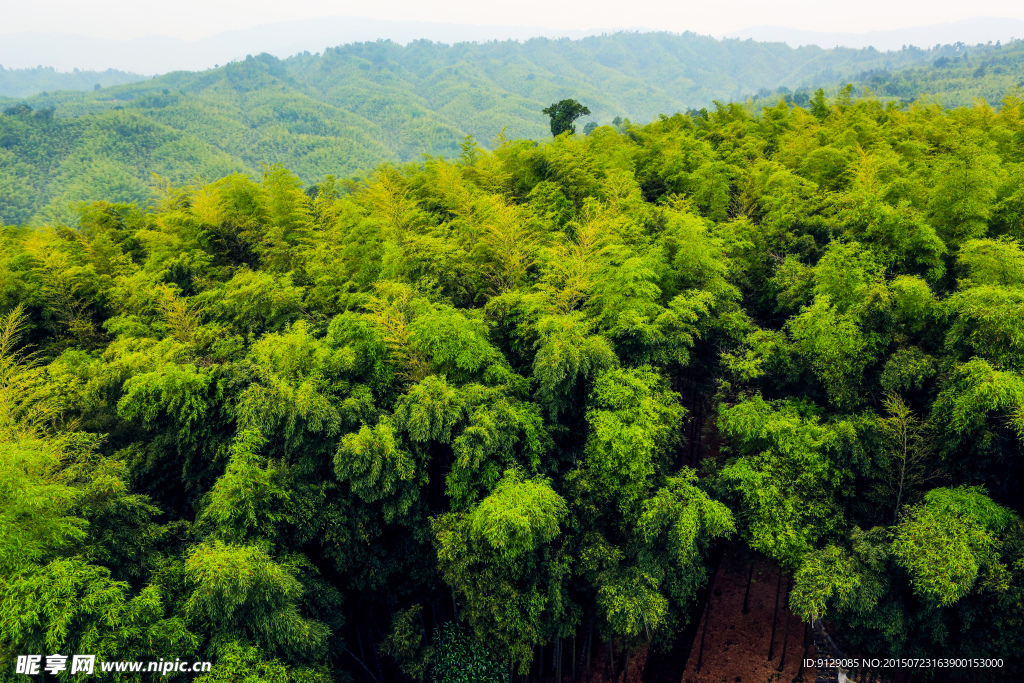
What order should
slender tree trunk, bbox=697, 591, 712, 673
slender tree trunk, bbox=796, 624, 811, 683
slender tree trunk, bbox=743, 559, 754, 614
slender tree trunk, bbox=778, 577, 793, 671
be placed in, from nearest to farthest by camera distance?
1. slender tree trunk, bbox=796, 624, 811, 683
2. slender tree trunk, bbox=778, 577, 793, 671
3. slender tree trunk, bbox=697, 591, 712, 673
4. slender tree trunk, bbox=743, 559, 754, 614

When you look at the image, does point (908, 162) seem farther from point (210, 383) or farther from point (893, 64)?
point (893, 64)

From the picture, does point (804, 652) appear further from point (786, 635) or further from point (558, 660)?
point (558, 660)

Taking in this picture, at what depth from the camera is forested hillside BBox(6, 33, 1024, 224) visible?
64.6m

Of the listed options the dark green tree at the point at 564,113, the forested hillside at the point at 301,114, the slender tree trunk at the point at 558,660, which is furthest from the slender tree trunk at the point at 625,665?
the dark green tree at the point at 564,113

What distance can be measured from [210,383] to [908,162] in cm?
1677

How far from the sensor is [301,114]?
10375cm

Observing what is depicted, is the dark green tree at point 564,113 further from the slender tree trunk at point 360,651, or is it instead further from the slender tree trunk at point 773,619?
the slender tree trunk at point 360,651

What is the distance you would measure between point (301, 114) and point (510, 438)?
4490 inches

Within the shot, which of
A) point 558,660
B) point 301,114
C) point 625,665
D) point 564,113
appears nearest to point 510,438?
point 558,660

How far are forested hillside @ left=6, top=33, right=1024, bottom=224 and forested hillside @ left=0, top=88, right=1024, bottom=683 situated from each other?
33.0 ft

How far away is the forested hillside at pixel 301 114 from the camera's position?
64562mm

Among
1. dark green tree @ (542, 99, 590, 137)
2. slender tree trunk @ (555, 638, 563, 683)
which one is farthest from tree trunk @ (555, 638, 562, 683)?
dark green tree @ (542, 99, 590, 137)

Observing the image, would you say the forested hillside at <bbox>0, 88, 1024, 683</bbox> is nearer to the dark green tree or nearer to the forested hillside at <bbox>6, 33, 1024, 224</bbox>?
the forested hillside at <bbox>6, 33, 1024, 224</bbox>

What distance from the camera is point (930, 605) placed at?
301 inches
